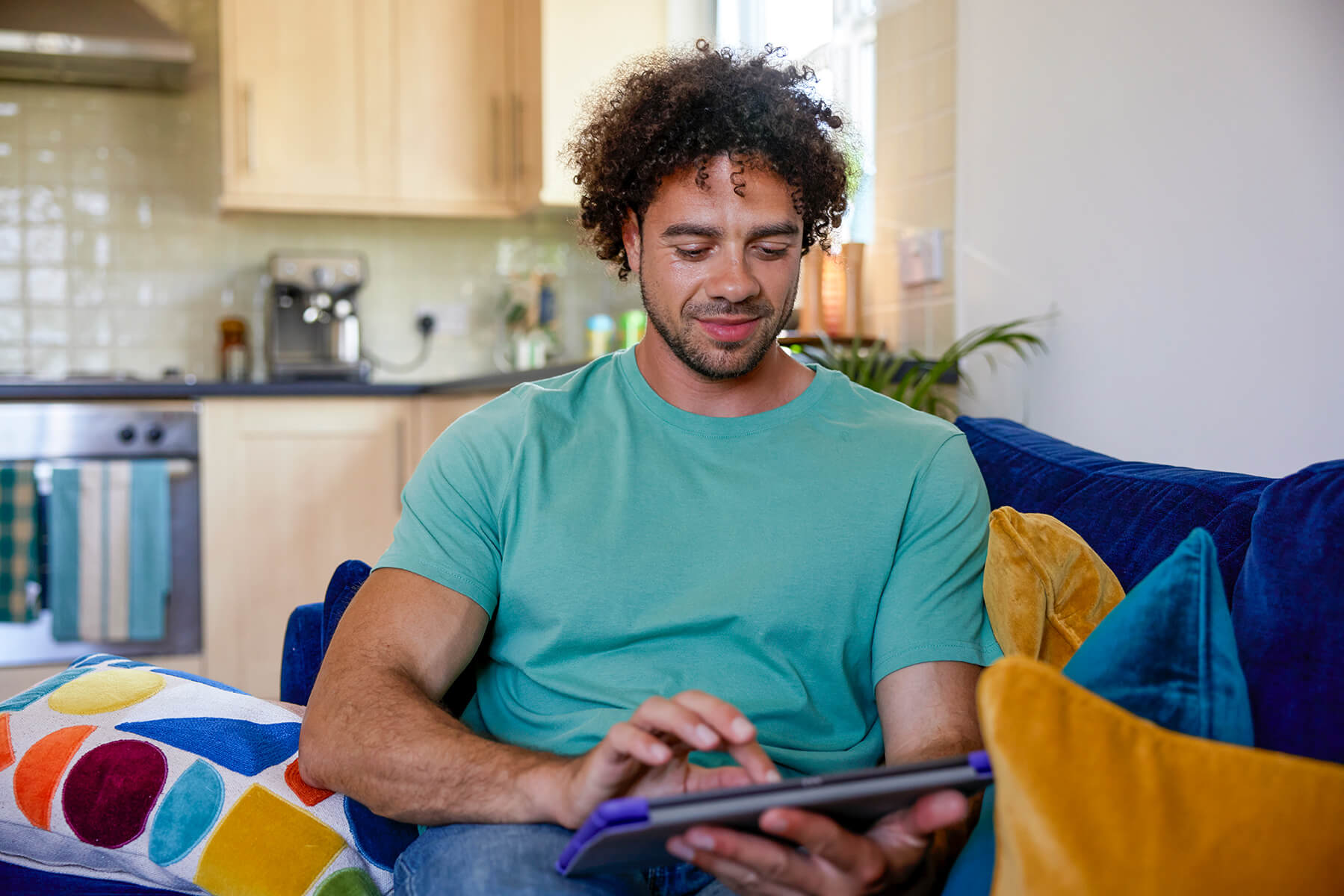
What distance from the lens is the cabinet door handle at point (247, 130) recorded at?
3641mm

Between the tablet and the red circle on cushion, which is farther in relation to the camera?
the red circle on cushion

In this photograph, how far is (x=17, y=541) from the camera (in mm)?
3074

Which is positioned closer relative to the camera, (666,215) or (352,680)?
(352,680)

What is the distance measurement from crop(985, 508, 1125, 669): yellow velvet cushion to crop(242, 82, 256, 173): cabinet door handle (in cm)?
328

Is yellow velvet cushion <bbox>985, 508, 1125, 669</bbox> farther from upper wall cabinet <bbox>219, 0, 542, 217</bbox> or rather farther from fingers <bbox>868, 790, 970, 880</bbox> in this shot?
upper wall cabinet <bbox>219, 0, 542, 217</bbox>

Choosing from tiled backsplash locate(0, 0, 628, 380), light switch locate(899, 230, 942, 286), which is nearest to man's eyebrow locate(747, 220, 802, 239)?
light switch locate(899, 230, 942, 286)

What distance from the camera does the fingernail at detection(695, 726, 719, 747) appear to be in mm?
805

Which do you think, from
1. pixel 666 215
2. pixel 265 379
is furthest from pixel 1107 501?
pixel 265 379

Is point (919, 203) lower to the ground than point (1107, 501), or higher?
higher

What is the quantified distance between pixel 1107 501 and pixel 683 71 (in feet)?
2.38

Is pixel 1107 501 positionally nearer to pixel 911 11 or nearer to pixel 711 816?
pixel 711 816

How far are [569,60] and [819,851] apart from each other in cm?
324

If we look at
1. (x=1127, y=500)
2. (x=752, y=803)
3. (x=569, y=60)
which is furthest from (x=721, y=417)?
(x=569, y=60)

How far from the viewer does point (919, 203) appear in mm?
2549
